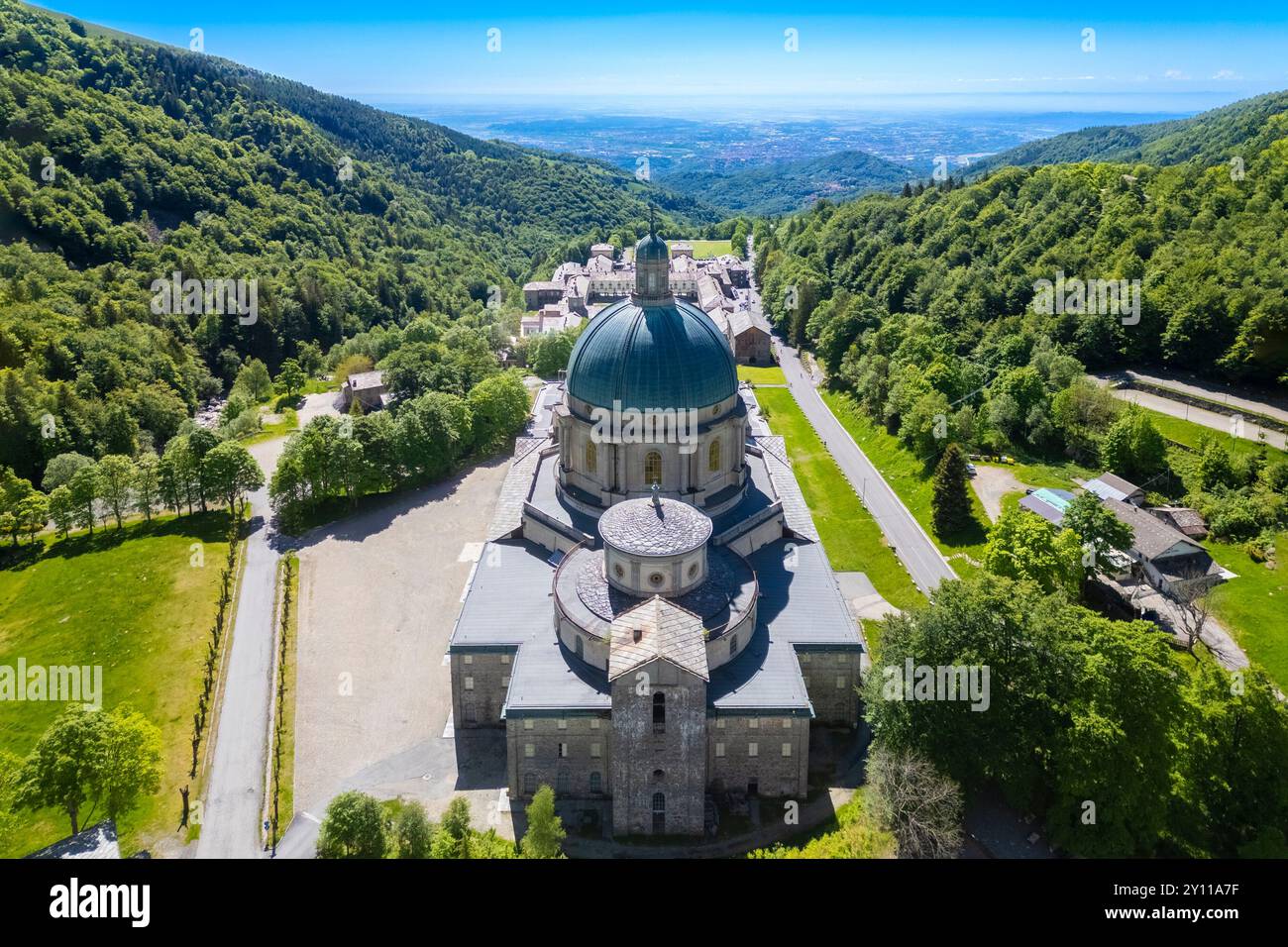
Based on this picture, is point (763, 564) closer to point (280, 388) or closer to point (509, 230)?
point (280, 388)

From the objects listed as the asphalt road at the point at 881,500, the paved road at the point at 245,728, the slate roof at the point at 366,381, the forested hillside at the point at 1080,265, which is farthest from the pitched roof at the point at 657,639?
the slate roof at the point at 366,381

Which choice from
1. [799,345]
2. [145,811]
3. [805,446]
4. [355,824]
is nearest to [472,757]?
[355,824]

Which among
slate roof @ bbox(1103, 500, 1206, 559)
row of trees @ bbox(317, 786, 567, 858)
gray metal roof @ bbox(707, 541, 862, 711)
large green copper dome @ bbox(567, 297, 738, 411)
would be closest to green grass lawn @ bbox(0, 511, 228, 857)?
row of trees @ bbox(317, 786, 567, 858)

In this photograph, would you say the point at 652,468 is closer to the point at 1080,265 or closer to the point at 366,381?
the point at 366,381

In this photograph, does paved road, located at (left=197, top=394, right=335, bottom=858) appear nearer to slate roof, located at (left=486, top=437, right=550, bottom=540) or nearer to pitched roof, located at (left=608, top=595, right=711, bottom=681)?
slate roof, located at (left=486, top=437, right=550, bottom=540)

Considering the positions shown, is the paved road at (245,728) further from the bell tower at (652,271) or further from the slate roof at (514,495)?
the bell tower at (652,271)
